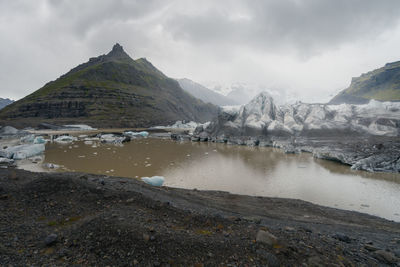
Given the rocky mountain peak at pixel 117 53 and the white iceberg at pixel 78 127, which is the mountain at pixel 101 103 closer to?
the white iceberg at pixel 78 127

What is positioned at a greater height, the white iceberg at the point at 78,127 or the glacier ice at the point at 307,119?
the glacier ice at the point at 307,119

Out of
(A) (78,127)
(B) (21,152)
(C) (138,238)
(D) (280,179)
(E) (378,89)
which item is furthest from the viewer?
(E) (378,89)

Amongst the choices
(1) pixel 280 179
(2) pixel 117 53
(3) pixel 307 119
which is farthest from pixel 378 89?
(2) pixel 117 53

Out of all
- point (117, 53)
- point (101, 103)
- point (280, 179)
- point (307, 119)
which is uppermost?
point (117, 53)

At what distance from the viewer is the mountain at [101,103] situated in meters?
82.1

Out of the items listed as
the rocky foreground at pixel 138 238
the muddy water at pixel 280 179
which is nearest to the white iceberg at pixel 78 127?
the muddy water at pixel 280 179

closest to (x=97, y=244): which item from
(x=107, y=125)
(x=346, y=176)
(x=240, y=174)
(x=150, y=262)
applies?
(x=150, y=262)

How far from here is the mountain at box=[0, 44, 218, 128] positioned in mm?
82062

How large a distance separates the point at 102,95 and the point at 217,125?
7391 cm

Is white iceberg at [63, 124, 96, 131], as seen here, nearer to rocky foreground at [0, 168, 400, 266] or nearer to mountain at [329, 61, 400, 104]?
rocky foreground at [0, 168, 400, 266]

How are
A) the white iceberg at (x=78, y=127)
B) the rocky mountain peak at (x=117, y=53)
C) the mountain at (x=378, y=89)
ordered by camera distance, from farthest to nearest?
the rocky mountain peak at (x=117, y=53), the mountain at (x=378, y=89), the white iceberg at (x=78, y=127)

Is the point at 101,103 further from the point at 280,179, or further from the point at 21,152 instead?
the point at 280,179

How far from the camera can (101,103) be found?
92.1m

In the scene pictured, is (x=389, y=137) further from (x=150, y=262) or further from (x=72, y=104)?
(x=72, y=104)
